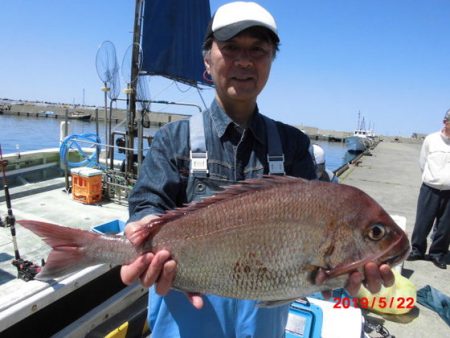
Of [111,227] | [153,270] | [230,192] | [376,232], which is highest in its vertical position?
[230,192]

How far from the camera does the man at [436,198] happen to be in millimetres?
6160

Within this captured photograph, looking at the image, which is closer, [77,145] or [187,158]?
[187,158]

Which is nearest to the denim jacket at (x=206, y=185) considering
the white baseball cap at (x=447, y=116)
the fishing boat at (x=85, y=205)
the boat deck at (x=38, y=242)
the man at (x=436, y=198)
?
the boat deck at (x=38, y=242)

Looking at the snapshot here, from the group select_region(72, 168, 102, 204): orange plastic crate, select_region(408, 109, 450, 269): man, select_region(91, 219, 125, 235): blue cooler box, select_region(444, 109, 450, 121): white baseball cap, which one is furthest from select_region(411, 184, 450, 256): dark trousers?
select_region(72, 168, 102, 204): orange plastic crate

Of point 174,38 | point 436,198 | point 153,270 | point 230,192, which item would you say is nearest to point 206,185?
point 230,192

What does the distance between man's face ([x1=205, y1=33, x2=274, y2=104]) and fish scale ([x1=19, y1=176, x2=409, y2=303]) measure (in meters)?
0.59

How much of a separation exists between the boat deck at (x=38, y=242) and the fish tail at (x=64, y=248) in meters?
1.81

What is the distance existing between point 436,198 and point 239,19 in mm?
5881

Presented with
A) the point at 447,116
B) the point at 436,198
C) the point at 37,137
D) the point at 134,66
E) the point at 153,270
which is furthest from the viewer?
the point at 37,137

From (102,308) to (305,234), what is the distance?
3207 millimetres

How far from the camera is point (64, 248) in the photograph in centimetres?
169

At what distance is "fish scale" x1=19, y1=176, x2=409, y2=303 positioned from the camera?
1632 mm

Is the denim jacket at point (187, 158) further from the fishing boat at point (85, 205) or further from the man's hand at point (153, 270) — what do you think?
the fishing boat at point (85, 205)

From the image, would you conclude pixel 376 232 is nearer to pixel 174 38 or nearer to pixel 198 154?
pixel 198 154
